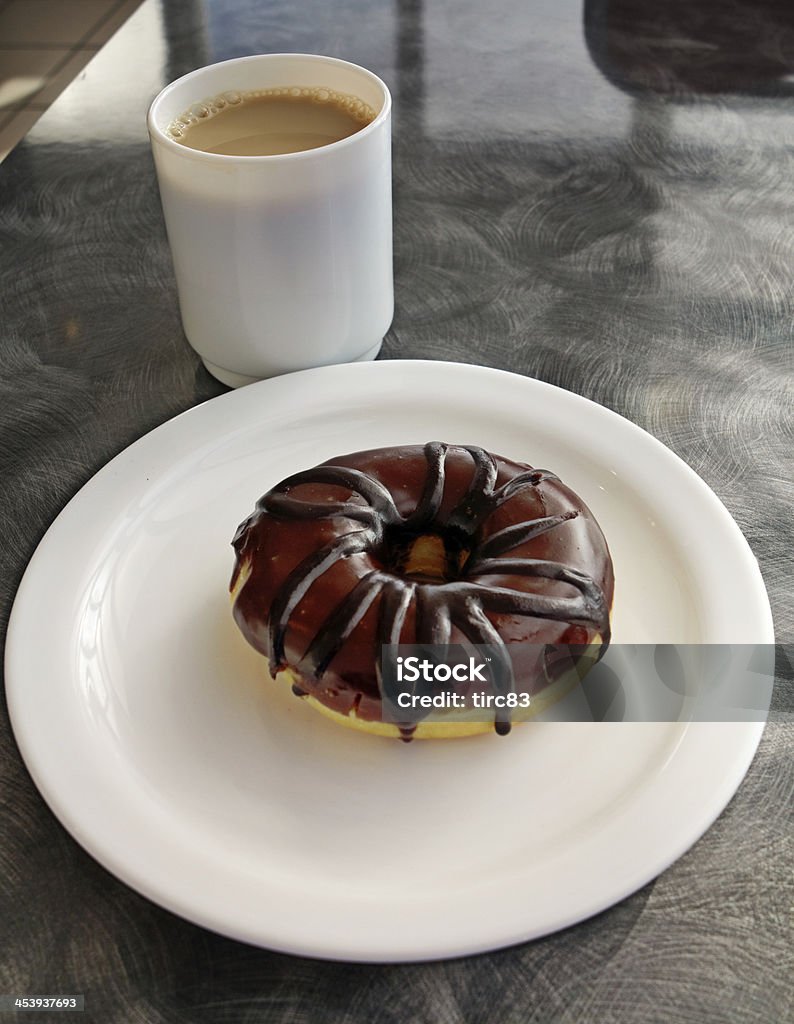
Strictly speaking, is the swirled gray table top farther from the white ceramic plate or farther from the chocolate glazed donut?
the chocolate glazed donut

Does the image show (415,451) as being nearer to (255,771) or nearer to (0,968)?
(255,771)

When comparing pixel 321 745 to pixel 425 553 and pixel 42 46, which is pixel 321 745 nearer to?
pixel 425 553

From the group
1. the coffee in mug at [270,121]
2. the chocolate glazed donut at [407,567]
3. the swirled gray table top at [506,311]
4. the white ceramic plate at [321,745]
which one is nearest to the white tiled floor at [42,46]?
the swirled gray table top at [506,311]

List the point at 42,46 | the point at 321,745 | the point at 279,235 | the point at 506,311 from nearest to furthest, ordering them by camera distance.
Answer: the point at 321,745 < the point at 279,235 < the point at 506,311 < the point at 42,46

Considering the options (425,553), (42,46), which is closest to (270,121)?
(425,553)

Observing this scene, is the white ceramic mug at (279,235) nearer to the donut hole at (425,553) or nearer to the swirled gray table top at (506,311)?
the swirled gray table top at (506,311)

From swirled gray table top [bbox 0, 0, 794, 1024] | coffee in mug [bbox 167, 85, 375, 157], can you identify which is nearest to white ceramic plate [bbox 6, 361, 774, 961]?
swirled gray table top [bbox 0, 0, 794, 1024]
